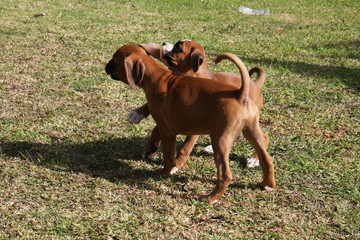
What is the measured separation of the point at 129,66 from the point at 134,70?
0.06m

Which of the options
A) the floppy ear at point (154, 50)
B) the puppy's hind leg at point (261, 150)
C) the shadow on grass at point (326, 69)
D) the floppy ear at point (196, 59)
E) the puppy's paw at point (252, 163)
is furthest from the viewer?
the shadow on grass at point (326, 69)

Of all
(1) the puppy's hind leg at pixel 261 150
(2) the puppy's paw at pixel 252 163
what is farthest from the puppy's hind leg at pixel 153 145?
(1) the puppy's hind leg at pixel 261 150

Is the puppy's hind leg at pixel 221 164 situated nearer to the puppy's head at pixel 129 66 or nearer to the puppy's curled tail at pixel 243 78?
the puppy's curled tail at pixel 243 78

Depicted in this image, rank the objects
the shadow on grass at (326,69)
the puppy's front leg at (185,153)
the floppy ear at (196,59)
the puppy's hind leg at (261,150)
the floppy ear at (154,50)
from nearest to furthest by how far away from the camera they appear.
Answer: the puppy's hind leg at (261,150) → the puppy's front leg at (185,153) → the floppy ear at (196,59) → the floppy ear at (154,50) → the shadow on grass at (326,69)

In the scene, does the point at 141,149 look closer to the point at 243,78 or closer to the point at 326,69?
the point at 243,78

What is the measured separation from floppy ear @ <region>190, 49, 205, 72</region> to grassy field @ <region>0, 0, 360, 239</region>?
2.83 feet

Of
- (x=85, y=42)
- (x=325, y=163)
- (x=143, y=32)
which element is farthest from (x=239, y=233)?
(x=143, y=32)

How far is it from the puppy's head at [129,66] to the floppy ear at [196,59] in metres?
0.59

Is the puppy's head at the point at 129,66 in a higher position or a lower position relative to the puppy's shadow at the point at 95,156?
higher

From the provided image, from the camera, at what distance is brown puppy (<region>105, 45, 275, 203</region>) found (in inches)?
155

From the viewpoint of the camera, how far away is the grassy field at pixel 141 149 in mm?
3875

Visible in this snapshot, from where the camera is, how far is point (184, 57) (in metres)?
5.05

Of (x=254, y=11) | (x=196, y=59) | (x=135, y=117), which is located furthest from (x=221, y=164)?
(x=254, y=11)

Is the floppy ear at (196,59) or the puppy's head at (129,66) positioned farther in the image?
the floppy ear at (196,59)
